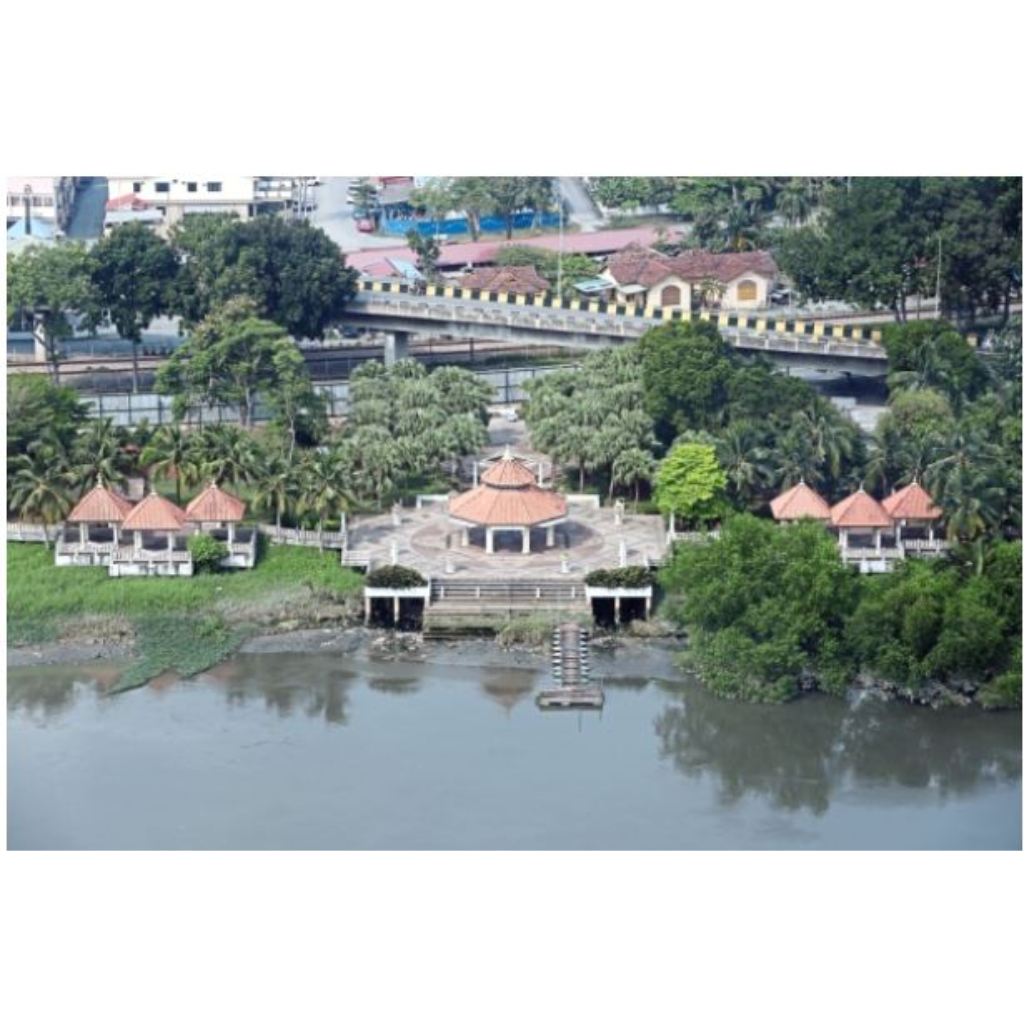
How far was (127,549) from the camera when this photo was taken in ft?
127

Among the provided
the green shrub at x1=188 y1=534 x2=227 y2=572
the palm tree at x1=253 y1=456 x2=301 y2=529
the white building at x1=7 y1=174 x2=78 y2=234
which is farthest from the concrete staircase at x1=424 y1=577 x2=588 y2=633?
the white building at x1=7 y1=174 x2=78 y2=234

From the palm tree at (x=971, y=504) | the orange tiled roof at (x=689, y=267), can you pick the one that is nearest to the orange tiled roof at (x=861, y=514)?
the palm tree at (x=971, y=504)

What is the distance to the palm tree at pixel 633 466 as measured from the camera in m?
40.8

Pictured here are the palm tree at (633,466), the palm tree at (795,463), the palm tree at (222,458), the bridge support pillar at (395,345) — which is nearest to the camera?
the palm tree at (222,458)

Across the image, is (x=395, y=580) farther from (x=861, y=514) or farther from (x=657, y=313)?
(x=657, y=313)

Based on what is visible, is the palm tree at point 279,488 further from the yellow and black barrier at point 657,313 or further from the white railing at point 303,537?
the yellow and black barrier at point 657,313

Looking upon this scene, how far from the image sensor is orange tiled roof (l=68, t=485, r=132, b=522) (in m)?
39.0

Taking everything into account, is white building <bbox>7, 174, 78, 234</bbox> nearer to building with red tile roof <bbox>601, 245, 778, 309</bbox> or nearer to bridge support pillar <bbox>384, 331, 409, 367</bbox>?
bridge support pillar <bbox>384, 331, 409, 367</bbox>

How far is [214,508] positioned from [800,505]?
8.17 meters

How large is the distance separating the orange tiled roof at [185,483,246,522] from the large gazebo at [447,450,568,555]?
300 centimetres

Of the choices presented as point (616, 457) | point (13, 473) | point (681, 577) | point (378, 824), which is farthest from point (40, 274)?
point (378, 824)

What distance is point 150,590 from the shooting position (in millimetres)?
37969

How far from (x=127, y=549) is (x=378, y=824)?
8.74 meters

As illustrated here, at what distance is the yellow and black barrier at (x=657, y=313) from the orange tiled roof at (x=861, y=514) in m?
7.62
